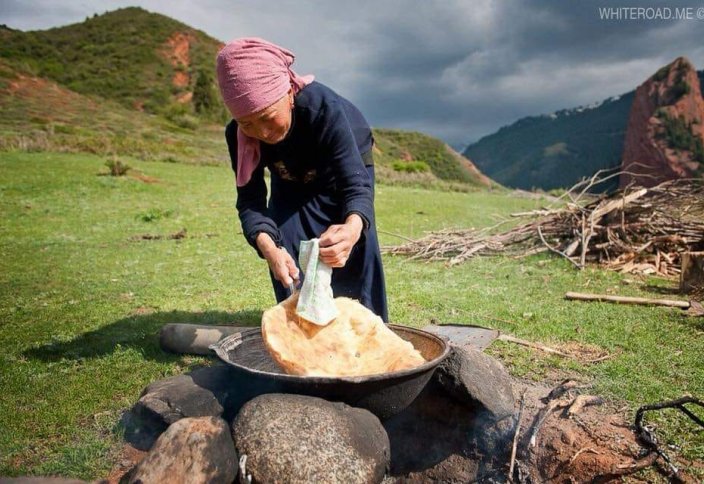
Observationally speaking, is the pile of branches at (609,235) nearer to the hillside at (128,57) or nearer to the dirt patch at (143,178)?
the dirt patch at (143,178)

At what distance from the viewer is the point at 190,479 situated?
192cm

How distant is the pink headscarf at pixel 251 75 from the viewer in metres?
2.55

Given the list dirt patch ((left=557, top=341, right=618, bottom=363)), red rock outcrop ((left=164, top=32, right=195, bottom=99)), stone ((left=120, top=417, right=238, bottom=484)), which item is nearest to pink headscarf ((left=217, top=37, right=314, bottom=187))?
stone ((left=120, top=417, right=238, bottom=484))

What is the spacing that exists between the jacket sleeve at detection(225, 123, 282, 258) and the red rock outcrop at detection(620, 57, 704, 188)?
3054 centimetres

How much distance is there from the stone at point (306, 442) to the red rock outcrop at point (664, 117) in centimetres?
3133

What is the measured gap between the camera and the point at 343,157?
9.75 feet

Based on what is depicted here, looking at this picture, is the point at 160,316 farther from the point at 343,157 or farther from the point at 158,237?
the point at 158,237

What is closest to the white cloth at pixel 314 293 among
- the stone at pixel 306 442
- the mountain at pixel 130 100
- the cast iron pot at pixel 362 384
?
the cast iron pot at pixel 362 384

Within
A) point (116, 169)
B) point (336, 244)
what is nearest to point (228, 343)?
point (336, 244)

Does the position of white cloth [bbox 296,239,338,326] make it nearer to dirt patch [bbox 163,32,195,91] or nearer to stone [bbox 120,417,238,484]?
stone [bbox 120,417,238,484]

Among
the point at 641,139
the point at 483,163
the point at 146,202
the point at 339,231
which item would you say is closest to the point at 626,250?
the point at 339,231

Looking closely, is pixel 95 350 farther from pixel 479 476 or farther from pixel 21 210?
pixel 21 210

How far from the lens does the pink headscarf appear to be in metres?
2.55

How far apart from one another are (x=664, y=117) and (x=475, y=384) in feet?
118
